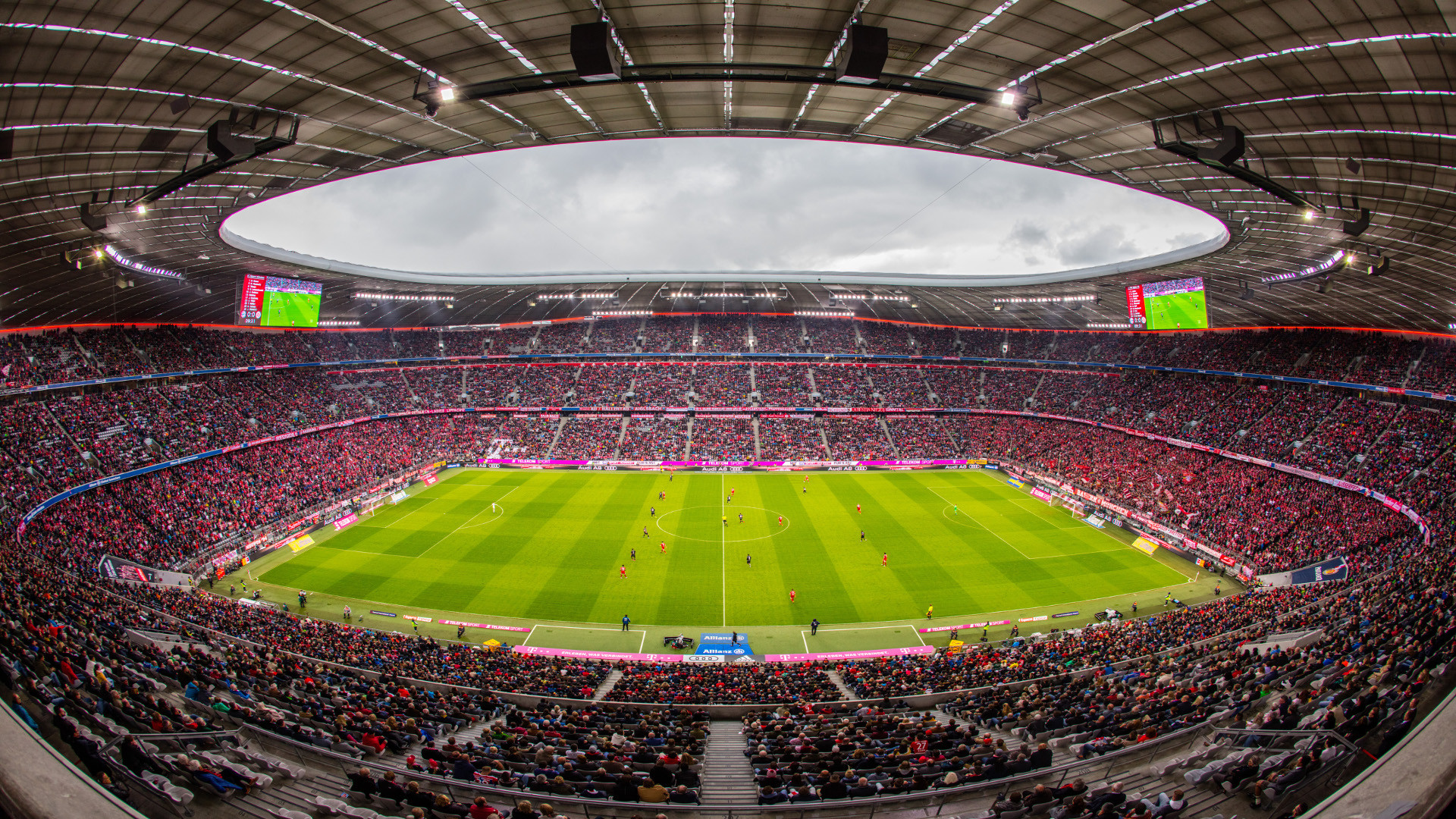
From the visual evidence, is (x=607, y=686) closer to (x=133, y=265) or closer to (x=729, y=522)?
(x=729, y=522)

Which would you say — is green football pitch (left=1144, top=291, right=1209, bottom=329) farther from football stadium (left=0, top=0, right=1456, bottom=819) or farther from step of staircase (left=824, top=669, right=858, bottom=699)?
step of staircase (left=824, top=669, right=858, bottom=699)

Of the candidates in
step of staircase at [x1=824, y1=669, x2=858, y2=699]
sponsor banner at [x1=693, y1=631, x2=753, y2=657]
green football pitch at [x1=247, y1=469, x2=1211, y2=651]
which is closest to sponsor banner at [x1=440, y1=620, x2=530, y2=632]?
green football pitch at [x1=247, y1=469, x2=1211, y2=651]

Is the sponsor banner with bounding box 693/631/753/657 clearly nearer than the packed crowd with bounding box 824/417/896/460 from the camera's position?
Yes

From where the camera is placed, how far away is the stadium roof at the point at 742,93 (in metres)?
10.0

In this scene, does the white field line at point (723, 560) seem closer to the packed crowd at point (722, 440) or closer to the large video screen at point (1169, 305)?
the packed crowd at point (722, 440)

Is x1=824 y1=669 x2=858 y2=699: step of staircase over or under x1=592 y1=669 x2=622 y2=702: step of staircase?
under

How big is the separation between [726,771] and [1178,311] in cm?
3366

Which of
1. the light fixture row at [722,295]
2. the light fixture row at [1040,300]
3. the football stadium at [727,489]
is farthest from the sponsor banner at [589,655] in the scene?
the light fixture row at [1040,300]

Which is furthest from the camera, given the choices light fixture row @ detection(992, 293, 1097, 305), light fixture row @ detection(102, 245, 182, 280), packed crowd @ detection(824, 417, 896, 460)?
packed crowd @ detection(824, 417, 896, 460)

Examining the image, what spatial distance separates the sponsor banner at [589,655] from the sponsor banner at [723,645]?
1028 mm

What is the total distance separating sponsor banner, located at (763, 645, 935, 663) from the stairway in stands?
7379 mm

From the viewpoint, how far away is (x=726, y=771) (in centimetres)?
1093

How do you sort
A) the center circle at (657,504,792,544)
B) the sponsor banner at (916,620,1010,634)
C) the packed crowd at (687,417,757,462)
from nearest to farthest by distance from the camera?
the sponsor banner at (916,620,1010,634), the center circle at (657,504,792,544), the packed crowd at (687,417,757,462)

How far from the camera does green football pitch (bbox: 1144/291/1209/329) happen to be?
92.7 feet
